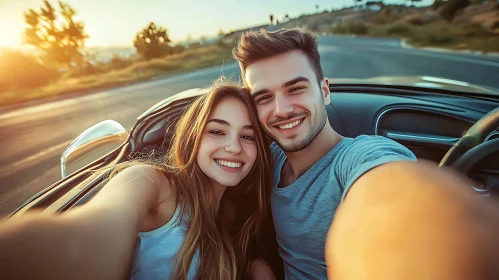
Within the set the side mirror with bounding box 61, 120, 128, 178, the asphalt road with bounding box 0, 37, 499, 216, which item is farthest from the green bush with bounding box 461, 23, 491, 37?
the side mirror with bounding box 61, 120, 128, 178

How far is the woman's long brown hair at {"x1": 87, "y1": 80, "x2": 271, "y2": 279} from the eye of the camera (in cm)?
154

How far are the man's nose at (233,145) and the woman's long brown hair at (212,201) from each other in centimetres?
18

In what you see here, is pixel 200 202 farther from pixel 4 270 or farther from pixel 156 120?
pixel 156 120

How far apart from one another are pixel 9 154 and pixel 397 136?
7.29 metres

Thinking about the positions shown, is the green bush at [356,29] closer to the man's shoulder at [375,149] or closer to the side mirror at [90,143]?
the side mirror at [90,143]

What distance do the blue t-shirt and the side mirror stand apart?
171cm

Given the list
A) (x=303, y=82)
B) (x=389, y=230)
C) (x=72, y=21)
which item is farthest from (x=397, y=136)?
(x=72, y=21)

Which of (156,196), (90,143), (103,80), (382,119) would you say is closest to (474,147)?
(382,119)

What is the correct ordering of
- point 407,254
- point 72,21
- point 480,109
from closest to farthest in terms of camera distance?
1. point 407,254
2. point 480,109
3. point 72,21

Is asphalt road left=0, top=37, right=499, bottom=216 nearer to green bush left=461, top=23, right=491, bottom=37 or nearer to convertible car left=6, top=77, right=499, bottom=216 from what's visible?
convertible car left=6, top=77, right=499, bottom=216

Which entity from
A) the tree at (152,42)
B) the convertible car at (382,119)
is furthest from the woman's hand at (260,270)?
the tree at (152,42)

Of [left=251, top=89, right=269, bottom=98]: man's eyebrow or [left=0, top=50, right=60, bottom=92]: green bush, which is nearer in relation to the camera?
[left=251, top=89, right=269, bottom=98]: man's eyebrow

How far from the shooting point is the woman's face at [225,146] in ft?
5.73

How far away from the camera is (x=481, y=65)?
36.1 feet
